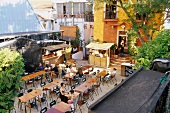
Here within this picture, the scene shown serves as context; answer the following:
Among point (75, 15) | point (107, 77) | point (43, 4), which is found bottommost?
point (107, 77)

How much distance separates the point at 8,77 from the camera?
29.5 feet

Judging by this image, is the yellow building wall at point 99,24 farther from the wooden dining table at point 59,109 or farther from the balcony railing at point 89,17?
the wooden dining table at point 59,109

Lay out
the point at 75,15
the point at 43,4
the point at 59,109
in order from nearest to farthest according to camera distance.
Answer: the point at 59,109
the point at 75,15
the point at 43,4

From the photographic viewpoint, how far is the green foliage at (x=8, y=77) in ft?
29.2

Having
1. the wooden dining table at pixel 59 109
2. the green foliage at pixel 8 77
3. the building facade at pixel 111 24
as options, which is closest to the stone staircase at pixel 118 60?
the building facade at pixel 111 24

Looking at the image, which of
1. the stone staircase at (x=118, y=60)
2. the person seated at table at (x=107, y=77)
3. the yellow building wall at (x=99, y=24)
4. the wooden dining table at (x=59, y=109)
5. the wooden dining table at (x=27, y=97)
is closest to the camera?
the wooden dining table at (x=59, y=109)

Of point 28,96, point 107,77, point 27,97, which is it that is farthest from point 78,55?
point 27,97

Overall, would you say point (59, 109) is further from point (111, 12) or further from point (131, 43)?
point (111, 12)

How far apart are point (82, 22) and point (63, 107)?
78.6 feet

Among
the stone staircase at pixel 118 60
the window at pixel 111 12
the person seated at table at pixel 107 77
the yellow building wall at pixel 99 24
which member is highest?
the window at pixel 111 12

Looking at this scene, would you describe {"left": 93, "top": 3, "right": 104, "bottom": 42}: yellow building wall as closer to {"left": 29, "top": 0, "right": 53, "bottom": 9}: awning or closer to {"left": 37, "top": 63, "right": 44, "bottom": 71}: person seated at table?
{"left": 37, "top": 63, "right": 44, "bottom": 71}: person seated at table

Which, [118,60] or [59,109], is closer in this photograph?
[59,109]

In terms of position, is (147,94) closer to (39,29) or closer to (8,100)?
(8,100)

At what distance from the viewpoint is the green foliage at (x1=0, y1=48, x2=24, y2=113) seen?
8898 millimetres
